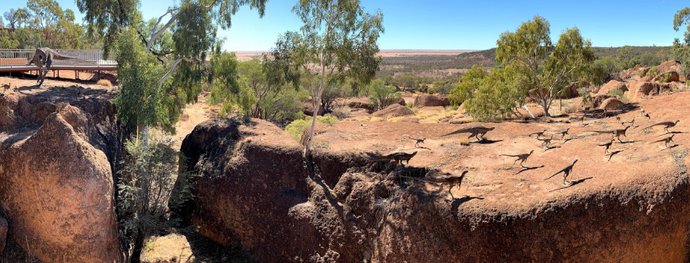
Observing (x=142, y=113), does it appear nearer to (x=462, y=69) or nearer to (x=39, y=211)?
(x=39, y=211)

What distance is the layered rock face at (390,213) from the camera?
8.16 metres

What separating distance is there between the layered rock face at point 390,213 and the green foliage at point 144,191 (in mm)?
913

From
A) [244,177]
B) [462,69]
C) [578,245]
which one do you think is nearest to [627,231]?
[578,245]

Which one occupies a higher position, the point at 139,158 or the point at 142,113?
the point at 142,113

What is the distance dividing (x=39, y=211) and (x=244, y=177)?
5245 mm

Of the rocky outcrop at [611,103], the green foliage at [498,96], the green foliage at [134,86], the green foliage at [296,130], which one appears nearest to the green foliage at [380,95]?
the green foliage at [498,96]

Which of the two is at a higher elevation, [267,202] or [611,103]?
[611,103]

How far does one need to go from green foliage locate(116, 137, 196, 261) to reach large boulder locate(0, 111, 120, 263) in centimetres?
108

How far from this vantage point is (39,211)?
426 inches

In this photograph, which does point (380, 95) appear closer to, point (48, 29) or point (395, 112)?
point (395, 112)

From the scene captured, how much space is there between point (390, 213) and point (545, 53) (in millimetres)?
16801

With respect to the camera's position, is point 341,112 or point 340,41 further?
point 341,112

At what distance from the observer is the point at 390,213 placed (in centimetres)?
1041

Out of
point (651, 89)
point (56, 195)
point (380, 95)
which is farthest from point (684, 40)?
point (56, 195)
